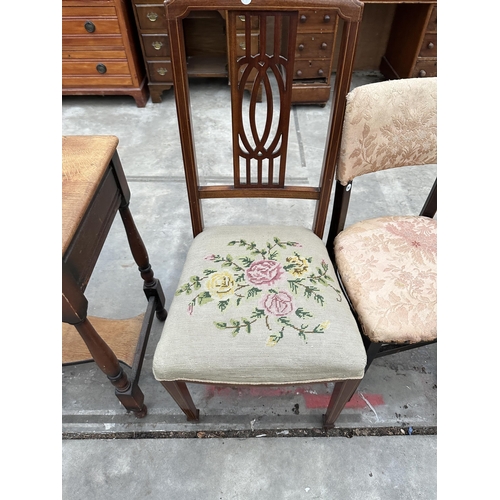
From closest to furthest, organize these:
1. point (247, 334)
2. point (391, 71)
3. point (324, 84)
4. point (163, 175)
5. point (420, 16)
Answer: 1. point (247, 334)
2. point (163, 175)
3. point (420, 16)
4. point (324, 84)
5. point (391, 71)

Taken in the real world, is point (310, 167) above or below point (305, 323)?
below

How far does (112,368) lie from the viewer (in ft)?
3.40

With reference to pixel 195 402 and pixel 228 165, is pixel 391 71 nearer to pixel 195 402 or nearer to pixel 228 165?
pixel 228 165

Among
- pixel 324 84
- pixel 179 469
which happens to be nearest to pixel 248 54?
pixel 179 469

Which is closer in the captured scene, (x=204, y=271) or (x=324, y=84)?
(x=204, y=271)

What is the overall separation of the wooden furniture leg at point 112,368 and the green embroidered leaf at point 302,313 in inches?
21.1

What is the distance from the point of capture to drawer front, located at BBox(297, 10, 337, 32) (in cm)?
228

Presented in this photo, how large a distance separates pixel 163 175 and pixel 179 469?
167 cm

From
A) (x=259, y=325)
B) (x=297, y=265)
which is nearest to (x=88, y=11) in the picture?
(x=297, y=265)

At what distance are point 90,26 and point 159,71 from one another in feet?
1.74

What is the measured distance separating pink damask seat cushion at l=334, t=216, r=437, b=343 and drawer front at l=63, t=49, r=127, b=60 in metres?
2.33

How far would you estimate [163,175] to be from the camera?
88.2 inches

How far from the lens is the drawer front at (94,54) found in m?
2.53

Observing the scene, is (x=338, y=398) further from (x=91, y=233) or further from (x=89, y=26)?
(x=89, y=26)
